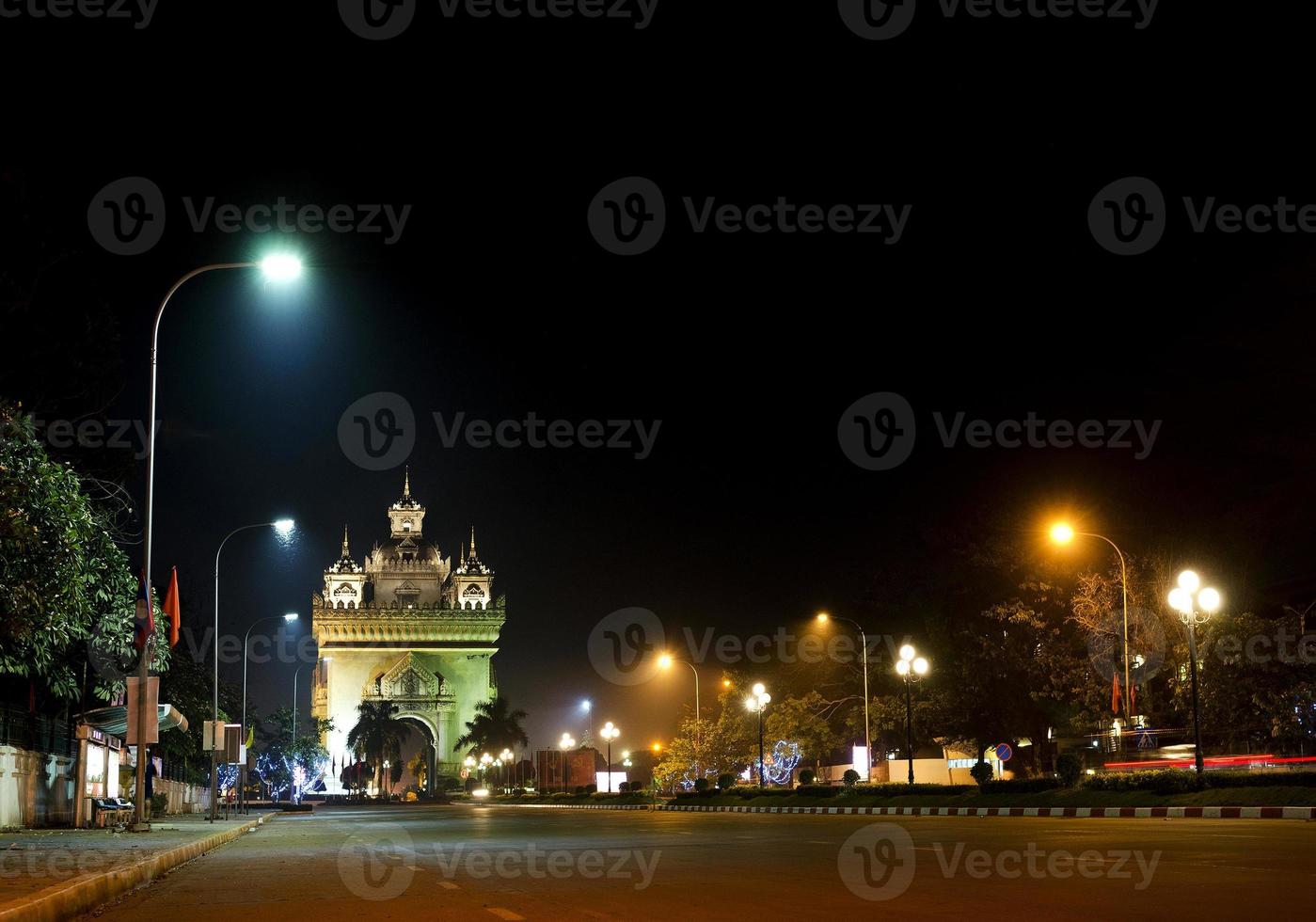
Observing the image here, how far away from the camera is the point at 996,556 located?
48.9 metres

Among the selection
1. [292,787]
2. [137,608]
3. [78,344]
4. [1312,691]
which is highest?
[78,344]

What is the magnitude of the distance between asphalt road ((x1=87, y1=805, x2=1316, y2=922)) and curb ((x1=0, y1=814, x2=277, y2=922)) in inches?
9.5

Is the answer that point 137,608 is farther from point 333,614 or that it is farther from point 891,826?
point 333,614

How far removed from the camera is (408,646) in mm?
125562

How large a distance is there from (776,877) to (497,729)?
10452 cm

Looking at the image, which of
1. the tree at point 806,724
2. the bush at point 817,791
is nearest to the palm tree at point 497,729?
the tree at point 806,724

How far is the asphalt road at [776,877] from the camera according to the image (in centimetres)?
1002

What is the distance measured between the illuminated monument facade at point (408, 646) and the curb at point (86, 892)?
106 meters

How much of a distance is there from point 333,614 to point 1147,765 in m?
96.6

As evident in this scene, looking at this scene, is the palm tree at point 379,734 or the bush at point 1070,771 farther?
the palm tree at point 379,734

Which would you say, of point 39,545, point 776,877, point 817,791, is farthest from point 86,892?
point 817,791

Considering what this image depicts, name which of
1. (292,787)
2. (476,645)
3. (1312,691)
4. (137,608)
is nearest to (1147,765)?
(1312,691)

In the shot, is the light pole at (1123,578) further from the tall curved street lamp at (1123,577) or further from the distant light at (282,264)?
the distant light at (282,264)

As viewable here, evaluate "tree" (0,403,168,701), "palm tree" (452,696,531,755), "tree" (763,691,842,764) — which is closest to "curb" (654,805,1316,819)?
"tree" (0,403,168,701)
